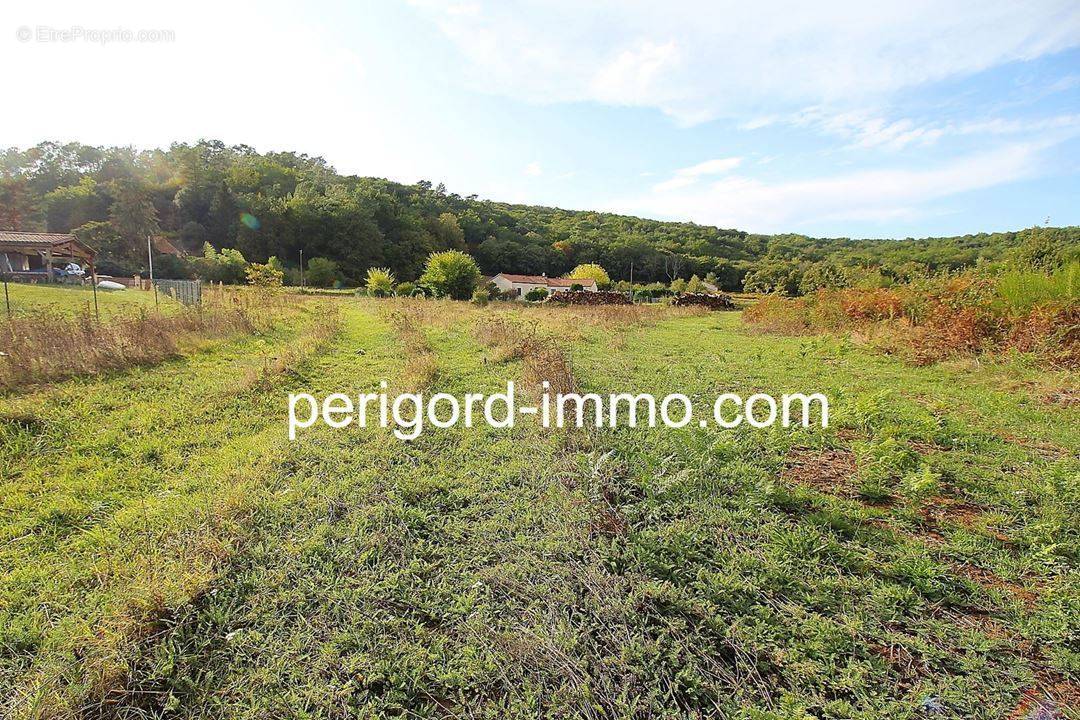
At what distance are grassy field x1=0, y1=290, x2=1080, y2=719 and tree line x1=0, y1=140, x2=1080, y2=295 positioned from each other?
1311 cm

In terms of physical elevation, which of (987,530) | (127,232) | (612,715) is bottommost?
(612,715)

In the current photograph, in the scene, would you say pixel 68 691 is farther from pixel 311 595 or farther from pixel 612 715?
pixel 612 715

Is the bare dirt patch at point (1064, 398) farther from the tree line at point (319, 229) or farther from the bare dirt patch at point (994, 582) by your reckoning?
the tree line at point (319, 229)

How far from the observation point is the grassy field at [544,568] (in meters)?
1.80

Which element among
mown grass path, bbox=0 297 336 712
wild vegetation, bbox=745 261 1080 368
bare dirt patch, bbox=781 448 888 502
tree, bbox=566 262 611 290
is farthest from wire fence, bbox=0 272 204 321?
tree, bbox=566 262 611 290

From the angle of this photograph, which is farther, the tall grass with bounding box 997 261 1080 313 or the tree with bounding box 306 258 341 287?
the tree with bounding box 306 258 341 287

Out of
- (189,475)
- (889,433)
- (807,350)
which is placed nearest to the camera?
(189,475)

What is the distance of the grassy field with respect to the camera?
5.90ft

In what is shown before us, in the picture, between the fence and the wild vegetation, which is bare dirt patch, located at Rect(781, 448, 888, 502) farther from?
the fence

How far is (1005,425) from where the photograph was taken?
4211 mm

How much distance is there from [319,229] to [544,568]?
181 feet

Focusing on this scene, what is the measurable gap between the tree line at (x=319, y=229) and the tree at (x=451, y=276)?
1455 cm

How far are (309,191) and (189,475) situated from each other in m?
58.0

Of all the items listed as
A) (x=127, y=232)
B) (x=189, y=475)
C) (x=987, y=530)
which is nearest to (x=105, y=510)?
(x=189, y=475)
